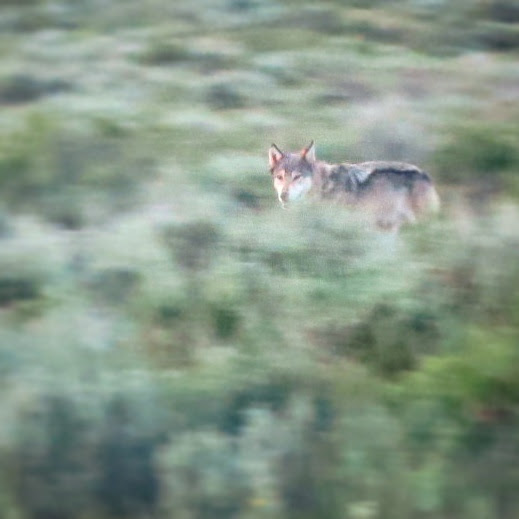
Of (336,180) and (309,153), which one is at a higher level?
(309,153)

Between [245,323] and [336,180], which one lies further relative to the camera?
[336,180]

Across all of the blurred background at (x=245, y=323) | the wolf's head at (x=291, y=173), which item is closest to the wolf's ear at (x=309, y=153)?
the wolf's head at (x=291, y=173)

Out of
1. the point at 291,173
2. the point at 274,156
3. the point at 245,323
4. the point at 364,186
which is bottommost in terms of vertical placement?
the point at 245,323

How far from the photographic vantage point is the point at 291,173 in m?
7.68

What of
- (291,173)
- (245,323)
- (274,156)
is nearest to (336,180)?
(291,173)

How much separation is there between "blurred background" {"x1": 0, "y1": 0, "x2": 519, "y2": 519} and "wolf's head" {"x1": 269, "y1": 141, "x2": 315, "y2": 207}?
0.66 ft

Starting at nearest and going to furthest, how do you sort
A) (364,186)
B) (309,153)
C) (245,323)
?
(245,323) → (364,186) → (309,153)

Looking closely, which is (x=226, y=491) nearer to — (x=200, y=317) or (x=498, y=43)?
(x=200, y=317)

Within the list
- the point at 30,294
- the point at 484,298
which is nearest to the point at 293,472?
the point at 484,298

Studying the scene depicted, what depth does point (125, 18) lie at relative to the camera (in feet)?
45.1

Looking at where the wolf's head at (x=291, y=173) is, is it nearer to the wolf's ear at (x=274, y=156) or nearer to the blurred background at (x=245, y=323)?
the wolf's ear at (x=274, y=156)

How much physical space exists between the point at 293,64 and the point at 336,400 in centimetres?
749

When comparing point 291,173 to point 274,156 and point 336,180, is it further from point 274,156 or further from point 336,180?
point 336,180

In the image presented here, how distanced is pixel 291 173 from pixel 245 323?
252cm
